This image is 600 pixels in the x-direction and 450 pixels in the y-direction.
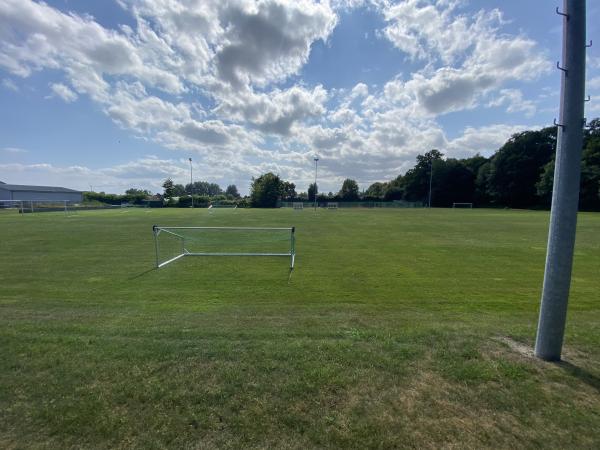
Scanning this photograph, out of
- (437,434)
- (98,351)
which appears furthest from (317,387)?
(98,351)

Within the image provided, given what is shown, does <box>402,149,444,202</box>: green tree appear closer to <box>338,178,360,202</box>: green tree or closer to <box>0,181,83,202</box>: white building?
<box>338,178,360,202</box>: green tree

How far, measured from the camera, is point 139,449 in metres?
2.34

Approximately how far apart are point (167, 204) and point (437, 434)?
287 feet

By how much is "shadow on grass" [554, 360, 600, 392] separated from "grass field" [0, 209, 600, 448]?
0.06ft

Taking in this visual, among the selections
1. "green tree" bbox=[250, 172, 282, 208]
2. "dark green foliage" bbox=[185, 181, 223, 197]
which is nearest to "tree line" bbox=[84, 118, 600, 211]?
"green tree" bbox=[250, 172, 282, 208]

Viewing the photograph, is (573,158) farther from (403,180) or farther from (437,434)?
(403,180)

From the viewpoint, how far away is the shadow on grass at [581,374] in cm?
319

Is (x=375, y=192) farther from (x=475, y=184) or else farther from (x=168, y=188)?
(x=168, y=188)

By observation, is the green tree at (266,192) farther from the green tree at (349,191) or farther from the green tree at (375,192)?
the green tree at (375,192)

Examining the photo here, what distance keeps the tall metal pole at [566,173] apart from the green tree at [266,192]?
79.1 meters

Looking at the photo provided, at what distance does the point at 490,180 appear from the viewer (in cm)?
7025

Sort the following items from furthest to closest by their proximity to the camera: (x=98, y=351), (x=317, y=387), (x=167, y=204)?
(x=167, y=204), (x=98, y=351), (x=317, y=387)

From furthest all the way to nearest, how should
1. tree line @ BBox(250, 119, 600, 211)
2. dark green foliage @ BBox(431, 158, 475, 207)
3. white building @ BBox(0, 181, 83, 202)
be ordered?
dark green foliage @ BBox(431, 158, 475, 207) → white building @ BBox(0, 181, 83, 202) → tree line @ BBox(250, 119, 600, 211)

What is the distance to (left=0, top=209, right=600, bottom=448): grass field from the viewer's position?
99.6 inches
